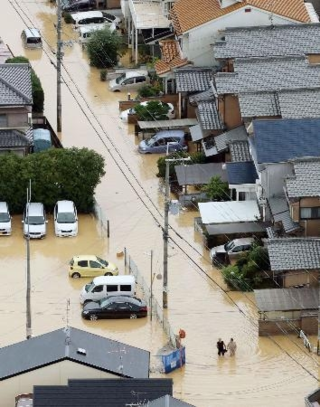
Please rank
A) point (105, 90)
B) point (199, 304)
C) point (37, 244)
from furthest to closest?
point (105, 90), point (37, 244), point (199, 304)

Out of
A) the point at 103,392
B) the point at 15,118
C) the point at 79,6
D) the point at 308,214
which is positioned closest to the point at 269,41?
the point at 15,118

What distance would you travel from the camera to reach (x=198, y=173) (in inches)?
3292

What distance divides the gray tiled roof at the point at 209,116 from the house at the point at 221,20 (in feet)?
18.9

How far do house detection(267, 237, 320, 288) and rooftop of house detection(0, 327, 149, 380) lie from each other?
30.7ft

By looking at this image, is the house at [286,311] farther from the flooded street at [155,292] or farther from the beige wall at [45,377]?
the beige wall at [45,377]

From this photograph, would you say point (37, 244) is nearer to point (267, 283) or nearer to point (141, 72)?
point (267, 283)

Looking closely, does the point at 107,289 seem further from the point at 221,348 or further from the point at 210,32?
the point at 210,32

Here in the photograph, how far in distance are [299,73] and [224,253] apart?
47.0 ft

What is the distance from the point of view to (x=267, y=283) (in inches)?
2916

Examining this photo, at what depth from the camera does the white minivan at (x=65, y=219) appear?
7944cm

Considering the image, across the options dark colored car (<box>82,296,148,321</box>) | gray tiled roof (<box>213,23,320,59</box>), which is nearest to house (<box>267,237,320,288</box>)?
dark colored car (<box>82,296,148,321</box>)

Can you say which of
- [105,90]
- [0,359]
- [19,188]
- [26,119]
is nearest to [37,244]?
[19,188]

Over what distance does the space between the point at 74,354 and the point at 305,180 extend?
16.5 metres

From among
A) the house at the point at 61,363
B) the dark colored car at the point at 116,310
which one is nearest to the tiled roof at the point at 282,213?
the dark colored car at the point at 116,310
